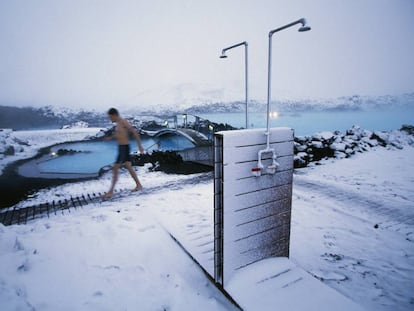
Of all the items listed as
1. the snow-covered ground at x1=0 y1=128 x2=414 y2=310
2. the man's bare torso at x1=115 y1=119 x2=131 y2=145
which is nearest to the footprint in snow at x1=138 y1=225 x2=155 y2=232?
the snow-covered ground at x1=0 y1=128 x2=414 y2=310

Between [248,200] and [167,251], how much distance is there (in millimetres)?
1696

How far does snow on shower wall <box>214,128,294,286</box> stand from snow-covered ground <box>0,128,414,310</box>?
1.85 feet

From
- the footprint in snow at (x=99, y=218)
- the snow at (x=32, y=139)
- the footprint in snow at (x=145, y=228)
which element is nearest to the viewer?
the footprint in snow at (x=145, y=228)

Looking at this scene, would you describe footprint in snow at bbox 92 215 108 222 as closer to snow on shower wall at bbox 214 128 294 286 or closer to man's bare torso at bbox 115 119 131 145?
man's bare torso at bbox 115 119 131 145

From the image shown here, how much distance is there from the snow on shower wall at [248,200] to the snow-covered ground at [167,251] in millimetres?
563

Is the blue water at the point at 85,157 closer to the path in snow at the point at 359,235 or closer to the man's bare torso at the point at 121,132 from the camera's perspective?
the man's bare torso at the point at 121,132

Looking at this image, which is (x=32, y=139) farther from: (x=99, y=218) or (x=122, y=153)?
(x=99, y=218)

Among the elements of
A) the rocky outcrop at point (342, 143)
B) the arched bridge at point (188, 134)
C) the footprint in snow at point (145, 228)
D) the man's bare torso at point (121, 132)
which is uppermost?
the man's bare torso at point (121, 132)

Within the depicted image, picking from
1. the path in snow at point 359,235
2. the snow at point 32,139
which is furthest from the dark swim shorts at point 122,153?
the snow at point 32,139

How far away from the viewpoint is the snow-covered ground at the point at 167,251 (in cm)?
250

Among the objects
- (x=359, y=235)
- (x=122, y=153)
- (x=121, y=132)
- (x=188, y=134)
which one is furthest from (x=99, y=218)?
(x=188, y=134)

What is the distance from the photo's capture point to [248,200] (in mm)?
2598

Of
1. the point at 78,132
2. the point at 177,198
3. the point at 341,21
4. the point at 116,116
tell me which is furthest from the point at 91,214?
the point at 341,21

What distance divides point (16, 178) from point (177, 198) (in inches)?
263
